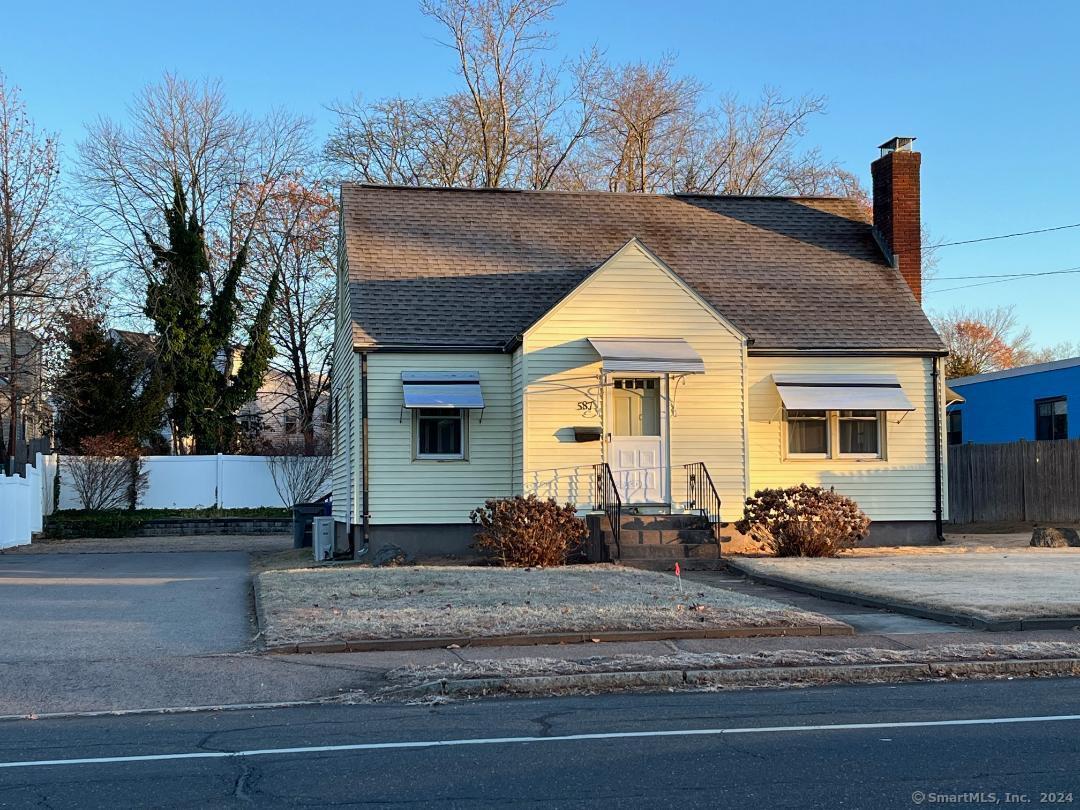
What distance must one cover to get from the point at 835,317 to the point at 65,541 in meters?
22.0

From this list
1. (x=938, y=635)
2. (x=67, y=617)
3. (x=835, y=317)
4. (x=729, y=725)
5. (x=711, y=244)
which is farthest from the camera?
(x=711, y=244)

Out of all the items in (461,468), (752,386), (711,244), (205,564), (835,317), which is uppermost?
(711,244)

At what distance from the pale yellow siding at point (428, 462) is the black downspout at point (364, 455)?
0.11 metres

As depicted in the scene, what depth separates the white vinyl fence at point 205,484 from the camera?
37031 mm

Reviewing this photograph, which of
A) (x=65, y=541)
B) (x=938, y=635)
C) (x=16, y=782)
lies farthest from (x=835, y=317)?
(x=65, y=541)

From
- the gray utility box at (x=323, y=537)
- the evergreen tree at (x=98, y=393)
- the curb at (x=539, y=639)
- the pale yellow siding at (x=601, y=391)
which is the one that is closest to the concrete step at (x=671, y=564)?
the pale yellow siding at (x=601, y=391)

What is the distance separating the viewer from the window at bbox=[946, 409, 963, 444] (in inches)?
1443

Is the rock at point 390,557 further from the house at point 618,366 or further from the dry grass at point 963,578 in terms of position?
the dry grass at point 963,578

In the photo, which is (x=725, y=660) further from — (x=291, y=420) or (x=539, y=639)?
(x=291, y=420)

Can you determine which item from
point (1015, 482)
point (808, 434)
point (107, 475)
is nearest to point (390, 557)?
point (808, 434)

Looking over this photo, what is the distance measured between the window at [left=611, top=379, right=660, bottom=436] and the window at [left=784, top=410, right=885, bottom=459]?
2.89 meters

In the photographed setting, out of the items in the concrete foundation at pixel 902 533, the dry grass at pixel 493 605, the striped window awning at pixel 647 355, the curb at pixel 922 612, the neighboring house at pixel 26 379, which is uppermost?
the neighboring house at pixel 26 379

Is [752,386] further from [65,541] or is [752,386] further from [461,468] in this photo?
[65,541]

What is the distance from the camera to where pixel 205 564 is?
2372 cm
